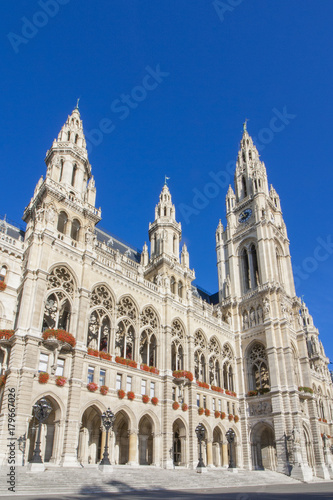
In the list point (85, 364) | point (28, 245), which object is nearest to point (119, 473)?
point (85, 364)

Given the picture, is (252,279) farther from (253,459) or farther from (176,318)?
(253,459)

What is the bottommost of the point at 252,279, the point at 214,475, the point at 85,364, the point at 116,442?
the point at 214,475

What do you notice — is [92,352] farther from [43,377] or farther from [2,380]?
[2,380]

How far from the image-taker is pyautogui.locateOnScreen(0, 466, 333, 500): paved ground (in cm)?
2031

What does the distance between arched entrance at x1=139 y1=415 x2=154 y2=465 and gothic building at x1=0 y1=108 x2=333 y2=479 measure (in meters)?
0.15

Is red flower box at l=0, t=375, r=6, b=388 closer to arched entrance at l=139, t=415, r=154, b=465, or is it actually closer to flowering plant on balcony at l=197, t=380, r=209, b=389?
arched entrance at l=139, t=415, r=154, b=465

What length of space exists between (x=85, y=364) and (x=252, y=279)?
1419 inches

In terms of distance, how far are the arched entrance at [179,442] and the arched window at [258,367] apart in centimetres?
1367

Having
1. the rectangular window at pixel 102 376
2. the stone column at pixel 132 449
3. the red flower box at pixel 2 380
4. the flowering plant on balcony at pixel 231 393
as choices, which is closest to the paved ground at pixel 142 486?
the stone column at pixel 132 449

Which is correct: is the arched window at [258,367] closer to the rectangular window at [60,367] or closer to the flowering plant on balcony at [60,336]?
the rectangular window at [60,367]

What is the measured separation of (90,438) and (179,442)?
13.9 metres

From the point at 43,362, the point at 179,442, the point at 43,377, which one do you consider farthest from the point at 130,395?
the point at 179,442

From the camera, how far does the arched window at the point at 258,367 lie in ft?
176

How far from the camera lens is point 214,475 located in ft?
114
